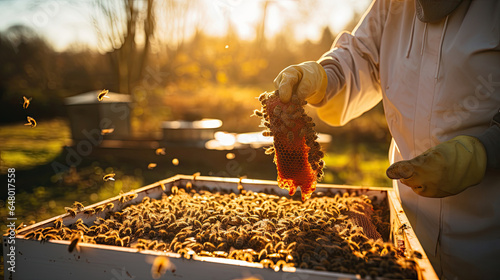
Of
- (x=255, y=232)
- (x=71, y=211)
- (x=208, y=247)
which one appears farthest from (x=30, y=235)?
(x=255, y=232)

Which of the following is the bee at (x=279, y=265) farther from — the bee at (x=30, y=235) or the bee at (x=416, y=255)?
the bee at (x=30, y=235)

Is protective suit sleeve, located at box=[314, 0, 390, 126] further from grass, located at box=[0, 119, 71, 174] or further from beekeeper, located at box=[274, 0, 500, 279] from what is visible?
grass, located at box=[0, 119, 71, 174]

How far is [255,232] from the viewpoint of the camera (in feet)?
5.89

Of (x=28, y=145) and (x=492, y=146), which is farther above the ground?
(x=28, y=145)

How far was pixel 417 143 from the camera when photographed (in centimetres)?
215

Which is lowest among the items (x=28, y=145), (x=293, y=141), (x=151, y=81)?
(x=293, y=141)

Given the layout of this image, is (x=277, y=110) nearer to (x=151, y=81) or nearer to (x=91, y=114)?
(x=91, y=114)

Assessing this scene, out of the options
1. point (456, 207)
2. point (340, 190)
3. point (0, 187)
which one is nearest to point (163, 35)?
point (0, 187)

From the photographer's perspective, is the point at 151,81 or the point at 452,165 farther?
the point at 151,81

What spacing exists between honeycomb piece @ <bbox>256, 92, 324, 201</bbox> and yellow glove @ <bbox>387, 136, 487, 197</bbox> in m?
0.50

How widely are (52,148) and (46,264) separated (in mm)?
8982

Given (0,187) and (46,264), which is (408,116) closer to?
(46,264)

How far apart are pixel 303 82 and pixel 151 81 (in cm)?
1068

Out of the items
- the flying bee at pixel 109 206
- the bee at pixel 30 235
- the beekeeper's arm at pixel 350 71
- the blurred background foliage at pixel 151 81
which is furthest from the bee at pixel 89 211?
the blurred background foliage at pixel 151 81
